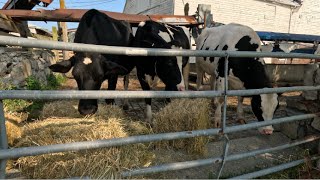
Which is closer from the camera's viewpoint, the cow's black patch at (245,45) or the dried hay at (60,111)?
the dried hay at (60,111)

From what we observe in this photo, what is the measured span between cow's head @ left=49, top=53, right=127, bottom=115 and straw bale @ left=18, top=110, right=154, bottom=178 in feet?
1.45

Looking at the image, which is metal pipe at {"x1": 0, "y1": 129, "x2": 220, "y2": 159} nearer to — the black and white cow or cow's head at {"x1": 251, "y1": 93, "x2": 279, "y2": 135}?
the black and white cow

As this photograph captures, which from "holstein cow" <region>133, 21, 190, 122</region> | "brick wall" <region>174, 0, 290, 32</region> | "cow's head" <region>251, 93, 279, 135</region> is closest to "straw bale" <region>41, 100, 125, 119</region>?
"holstein cow" <region>133, 21, 190, 122</region>

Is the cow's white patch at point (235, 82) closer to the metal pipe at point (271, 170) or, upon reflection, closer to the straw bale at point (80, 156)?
the metal pipe at point (271, 170)

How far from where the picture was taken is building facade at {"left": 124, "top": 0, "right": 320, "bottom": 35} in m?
15.9

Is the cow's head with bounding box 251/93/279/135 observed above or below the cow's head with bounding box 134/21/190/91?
below

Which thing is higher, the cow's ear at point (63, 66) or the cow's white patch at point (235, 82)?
the cow's ear at point (63, 66)

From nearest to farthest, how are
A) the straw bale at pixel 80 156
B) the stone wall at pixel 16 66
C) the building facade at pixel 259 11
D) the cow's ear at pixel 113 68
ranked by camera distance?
the straw bale at pixel 80 156 → the cow's ear at pixel 113 68 → the stone wall at pixel 16 66 → the building facade at pixel 259 11

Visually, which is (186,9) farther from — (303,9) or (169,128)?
(303,9)

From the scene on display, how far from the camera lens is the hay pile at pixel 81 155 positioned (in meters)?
2.46

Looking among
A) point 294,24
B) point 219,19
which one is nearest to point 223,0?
point 219,19

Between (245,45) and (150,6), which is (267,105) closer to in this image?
(245,45)

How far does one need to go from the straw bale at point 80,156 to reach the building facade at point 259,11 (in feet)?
42.3

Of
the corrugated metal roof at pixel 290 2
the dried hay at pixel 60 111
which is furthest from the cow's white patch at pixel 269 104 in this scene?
the corrugated metal roof at pixel 290 2
